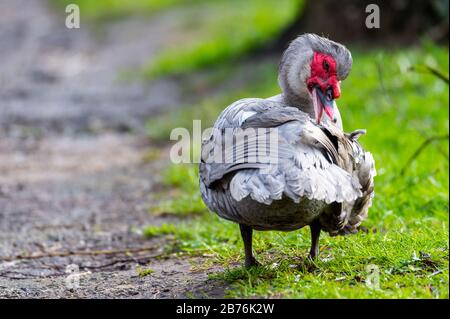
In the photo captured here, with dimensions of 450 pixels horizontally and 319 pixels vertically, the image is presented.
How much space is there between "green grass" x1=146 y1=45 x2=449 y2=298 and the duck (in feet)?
0.76

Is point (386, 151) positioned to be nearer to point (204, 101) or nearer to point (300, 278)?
point (300, 278)

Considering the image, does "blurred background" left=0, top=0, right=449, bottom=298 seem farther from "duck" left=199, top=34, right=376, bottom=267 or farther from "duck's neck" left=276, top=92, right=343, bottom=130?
"duck's neck" left=276, top=92, right=343, bottom=130

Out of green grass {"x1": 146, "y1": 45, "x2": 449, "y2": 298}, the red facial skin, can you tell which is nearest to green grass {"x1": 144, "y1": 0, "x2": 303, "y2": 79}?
green grass {"x1": 146, "y1": 45, "x2": 449, "y2": 298}

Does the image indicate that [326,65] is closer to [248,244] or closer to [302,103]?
[302,103]

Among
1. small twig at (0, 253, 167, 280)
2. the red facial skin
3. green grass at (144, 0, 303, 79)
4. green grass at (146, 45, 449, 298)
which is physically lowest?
small twig at (0, 253, 167, 280)

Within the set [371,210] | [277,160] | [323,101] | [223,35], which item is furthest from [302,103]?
[223,35]

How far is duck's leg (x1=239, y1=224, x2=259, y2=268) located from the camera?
15.0ft

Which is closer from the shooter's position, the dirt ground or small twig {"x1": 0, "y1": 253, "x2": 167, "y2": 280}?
the dirt ground

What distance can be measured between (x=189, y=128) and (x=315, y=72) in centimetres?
569

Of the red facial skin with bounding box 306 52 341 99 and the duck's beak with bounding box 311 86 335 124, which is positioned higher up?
the red facial skin with bounding box 306 52 341 99

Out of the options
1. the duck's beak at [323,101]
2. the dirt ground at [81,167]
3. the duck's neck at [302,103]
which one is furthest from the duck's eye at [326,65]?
the dirt ground at [81,167]

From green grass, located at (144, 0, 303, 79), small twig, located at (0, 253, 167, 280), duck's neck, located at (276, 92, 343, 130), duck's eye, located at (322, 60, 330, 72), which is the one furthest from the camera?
green grass, located at (144, 0, 303, 79)

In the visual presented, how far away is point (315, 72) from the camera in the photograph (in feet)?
14.9

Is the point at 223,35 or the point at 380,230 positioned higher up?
the point at 223,35
